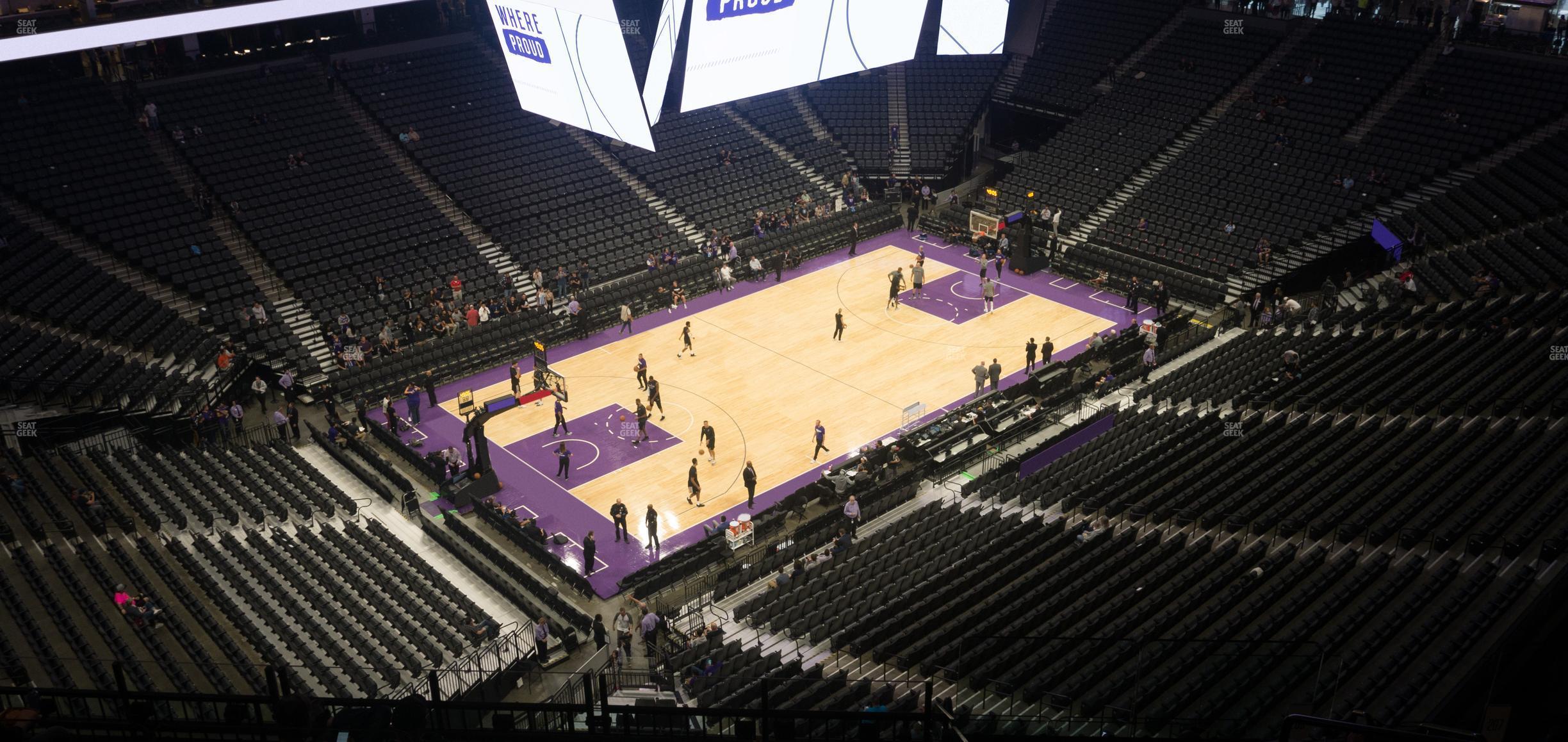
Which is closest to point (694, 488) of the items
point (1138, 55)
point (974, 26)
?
point (974, 26)

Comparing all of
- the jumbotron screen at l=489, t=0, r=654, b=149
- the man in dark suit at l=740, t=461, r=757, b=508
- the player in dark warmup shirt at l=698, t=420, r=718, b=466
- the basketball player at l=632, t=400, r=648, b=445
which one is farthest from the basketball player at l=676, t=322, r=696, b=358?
the man in dark suit at l=740, t=461, r=757, b=508

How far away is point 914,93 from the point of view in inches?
1959

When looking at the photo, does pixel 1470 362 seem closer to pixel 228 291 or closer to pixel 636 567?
pixel 636 567

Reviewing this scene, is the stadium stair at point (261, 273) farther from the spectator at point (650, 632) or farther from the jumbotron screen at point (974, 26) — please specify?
the jumbotron screen at point (974, 26)

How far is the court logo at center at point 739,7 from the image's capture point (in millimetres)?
35000

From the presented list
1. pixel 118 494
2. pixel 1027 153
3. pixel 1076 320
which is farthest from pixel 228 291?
pixel 1027 153

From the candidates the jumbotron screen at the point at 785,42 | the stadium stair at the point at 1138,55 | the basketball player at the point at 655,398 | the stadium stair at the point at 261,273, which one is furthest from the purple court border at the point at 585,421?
the stadium stair at the point at 1138,55

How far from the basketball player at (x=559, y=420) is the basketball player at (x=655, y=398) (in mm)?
2174

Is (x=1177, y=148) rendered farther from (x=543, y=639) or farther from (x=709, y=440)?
(x=543, y=639)

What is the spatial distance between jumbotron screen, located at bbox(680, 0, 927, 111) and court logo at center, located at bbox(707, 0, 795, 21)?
18 millimetres

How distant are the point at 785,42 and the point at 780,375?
10773 millimetres

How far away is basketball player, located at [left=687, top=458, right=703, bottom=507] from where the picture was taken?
91.0 feet

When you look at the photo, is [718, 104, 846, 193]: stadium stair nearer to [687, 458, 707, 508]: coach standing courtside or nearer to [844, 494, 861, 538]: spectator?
[687, 458, 707, 508]: coach standing courtside

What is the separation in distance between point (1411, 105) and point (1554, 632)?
1141 inches
